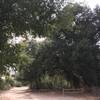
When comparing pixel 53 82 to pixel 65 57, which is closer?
pixel 65 57

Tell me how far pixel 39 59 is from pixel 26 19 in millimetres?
24531

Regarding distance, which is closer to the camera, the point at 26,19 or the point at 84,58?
the point at 26,19

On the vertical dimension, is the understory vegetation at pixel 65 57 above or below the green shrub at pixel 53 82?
above

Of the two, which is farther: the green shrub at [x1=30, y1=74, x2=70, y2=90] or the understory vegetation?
the green shrub at [x1=30, y1=74, x2=70, y2=90]

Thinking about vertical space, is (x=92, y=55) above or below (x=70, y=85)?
above

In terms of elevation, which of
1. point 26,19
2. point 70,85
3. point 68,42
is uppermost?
point 68,42

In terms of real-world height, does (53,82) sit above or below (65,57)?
below

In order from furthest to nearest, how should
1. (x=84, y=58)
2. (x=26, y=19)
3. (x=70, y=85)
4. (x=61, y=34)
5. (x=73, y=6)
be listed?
1. (x=70, y=85)
2. (x=61, y=34)
3. (x=84, y=58)
4. (x=73, y=6)
5. (x=26, y=19)

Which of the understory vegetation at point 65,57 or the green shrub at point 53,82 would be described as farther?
the green shrub at point 53,82

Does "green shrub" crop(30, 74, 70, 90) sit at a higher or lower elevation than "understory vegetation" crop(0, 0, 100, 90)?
lower

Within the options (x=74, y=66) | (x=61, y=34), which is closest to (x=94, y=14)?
(x=61, y=34)

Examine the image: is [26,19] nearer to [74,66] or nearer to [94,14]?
[74,66]

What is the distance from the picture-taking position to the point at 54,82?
3972 cm

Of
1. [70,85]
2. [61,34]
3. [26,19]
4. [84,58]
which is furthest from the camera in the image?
[70,85]
